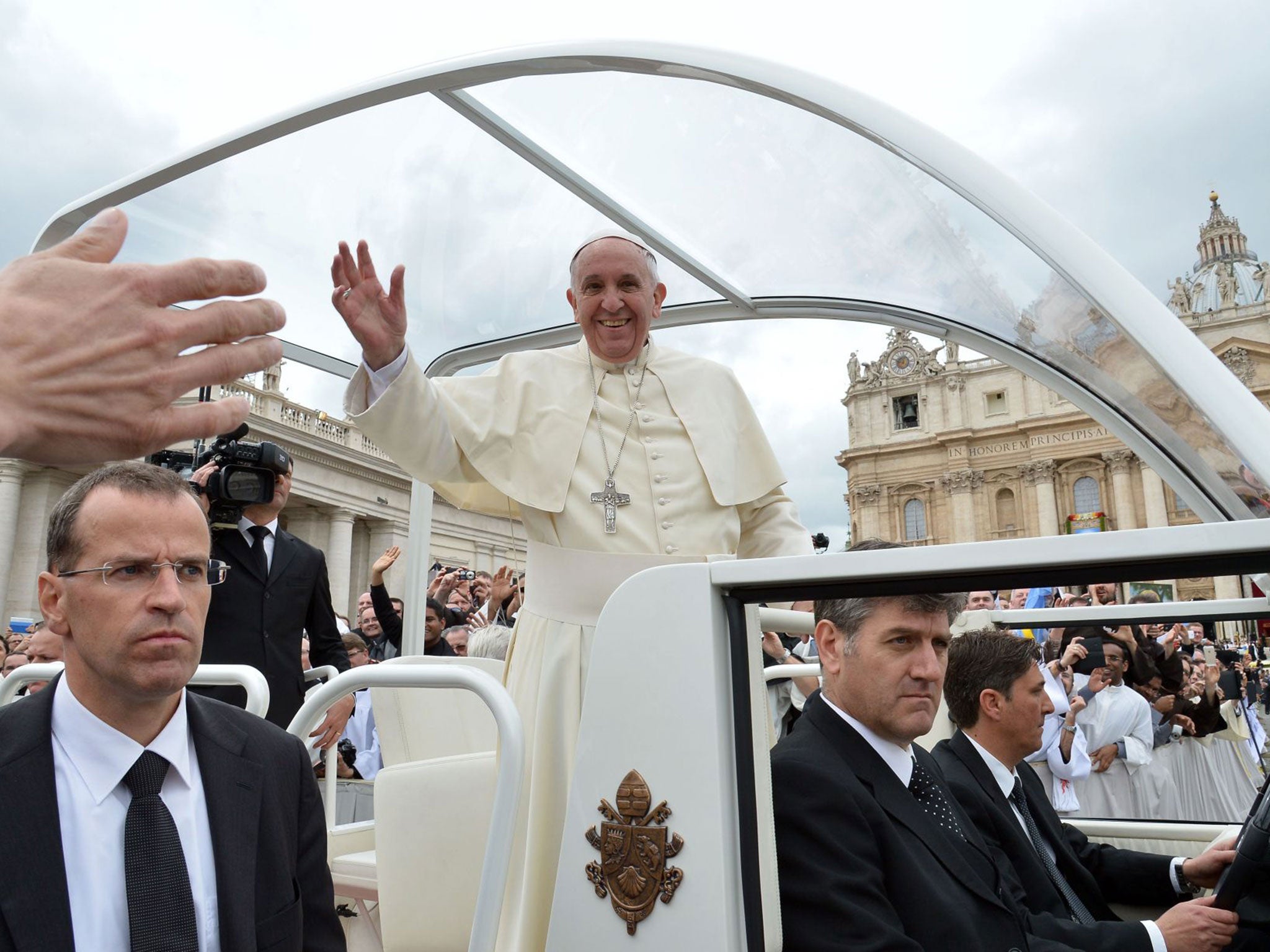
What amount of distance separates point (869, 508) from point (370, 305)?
2832 inches

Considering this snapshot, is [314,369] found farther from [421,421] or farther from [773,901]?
[773,901]

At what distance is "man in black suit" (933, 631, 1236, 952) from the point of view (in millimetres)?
2438

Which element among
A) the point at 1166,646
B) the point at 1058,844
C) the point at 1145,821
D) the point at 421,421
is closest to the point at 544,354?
the point at 421,421

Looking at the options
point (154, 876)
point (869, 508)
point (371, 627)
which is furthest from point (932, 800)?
point (869, 508)

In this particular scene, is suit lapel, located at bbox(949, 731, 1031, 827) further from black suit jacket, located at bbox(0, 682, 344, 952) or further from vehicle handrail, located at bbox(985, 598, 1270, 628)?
black suit jacket, located at bbox(0, 682, 344, 952)

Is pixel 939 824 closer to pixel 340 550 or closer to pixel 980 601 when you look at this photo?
pixel 980 601

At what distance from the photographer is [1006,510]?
6956cm

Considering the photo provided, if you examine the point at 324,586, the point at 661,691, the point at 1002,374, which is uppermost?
the point at 1002,374

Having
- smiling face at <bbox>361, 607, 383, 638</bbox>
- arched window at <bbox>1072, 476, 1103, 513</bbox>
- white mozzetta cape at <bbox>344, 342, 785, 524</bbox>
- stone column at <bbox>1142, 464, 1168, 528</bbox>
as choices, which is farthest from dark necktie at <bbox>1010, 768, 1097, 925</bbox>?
arched window at <bbox>1072, 476, 1103, 513</bbox>

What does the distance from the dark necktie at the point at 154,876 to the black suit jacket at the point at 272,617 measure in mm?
2372

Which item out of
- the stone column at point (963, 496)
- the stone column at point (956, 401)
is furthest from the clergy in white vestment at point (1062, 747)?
the stone column at point (956, 401)

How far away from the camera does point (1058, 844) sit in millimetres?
2818

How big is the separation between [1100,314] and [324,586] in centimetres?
336

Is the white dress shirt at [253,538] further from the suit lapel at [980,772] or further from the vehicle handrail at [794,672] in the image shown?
the suit lapel at [980,772]
